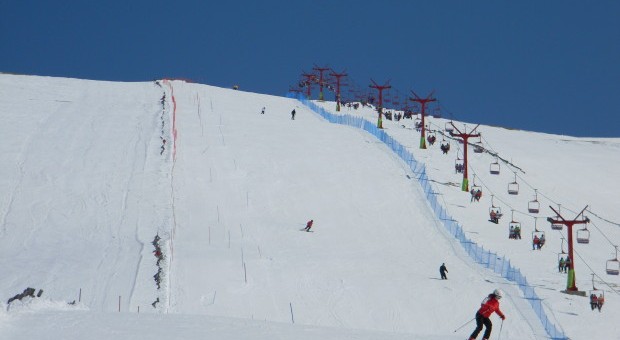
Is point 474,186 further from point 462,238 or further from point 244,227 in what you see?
point 244,227

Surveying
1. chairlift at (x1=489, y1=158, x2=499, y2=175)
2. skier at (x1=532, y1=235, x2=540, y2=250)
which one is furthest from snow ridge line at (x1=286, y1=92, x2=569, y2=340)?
chairlift at (x1=489, y1=158, x2=499, y2=175)

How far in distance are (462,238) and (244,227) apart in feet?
22.3

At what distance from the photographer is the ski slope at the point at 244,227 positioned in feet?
82.7

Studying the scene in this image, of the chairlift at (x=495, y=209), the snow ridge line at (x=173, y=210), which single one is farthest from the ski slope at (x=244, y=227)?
the chairlift at (x=495, y=209)

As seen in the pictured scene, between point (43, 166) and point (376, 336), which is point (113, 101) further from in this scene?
point (376, 336)

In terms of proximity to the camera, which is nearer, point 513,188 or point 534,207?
point 534,207

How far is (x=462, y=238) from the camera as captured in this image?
3725 centimetres

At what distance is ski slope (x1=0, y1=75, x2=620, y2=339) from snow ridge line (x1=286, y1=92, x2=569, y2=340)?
15.5 inches

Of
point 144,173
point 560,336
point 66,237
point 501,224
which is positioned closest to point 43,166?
point 144,173

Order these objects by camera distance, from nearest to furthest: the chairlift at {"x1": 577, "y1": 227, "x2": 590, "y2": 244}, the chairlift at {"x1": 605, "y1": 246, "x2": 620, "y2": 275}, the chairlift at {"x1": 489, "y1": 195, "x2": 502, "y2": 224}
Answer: the chairlift at {"x1": 605, "y1": 246, "x2": 620, "y2": 275}
the chairlift at {"x1": 577, "y1": 227, "x2": 590, "y2": 244}
the chairlift at {"x1": 489, "y1": 195, "x2": 502, "y2": 224}

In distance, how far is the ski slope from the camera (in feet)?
82.7

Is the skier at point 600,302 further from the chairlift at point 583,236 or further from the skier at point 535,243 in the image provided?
the chairlift at point 583,236

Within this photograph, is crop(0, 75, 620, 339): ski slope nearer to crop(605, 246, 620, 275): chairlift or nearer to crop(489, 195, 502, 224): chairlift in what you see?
crop(489, 195, 502, 224): chairlift

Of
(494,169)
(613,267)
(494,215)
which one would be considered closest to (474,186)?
(494,215)
